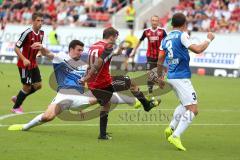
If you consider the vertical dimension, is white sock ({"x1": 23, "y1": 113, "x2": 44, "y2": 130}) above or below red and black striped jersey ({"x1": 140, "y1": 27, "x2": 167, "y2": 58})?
below

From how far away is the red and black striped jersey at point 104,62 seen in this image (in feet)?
41.5

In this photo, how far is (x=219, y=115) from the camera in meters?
17.2

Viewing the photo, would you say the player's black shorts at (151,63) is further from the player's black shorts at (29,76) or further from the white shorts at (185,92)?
the white shorts at (185,92)

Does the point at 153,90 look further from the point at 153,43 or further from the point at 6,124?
the point at 6,124

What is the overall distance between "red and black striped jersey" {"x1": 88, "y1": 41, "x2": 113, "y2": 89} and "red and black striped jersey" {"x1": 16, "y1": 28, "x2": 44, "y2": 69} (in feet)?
11.2

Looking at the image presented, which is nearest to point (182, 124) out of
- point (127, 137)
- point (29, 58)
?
point (127, 137)

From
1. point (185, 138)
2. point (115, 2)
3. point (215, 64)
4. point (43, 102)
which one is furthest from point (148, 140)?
point (115, 2)

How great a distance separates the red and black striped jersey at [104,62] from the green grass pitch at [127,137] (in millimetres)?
1032

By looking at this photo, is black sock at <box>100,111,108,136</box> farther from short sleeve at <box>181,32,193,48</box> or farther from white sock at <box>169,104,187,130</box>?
short sleeve at <box>181,32,193,48</box>

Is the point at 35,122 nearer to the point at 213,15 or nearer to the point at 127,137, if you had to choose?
the point at 127,137

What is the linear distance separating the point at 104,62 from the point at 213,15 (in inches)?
905

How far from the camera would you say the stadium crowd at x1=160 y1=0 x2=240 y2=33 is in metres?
34.1

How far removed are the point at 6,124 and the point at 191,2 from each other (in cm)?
2444

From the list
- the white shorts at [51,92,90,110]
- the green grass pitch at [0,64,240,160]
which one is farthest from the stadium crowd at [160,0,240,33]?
the white shorts at [51,92,90,110]
